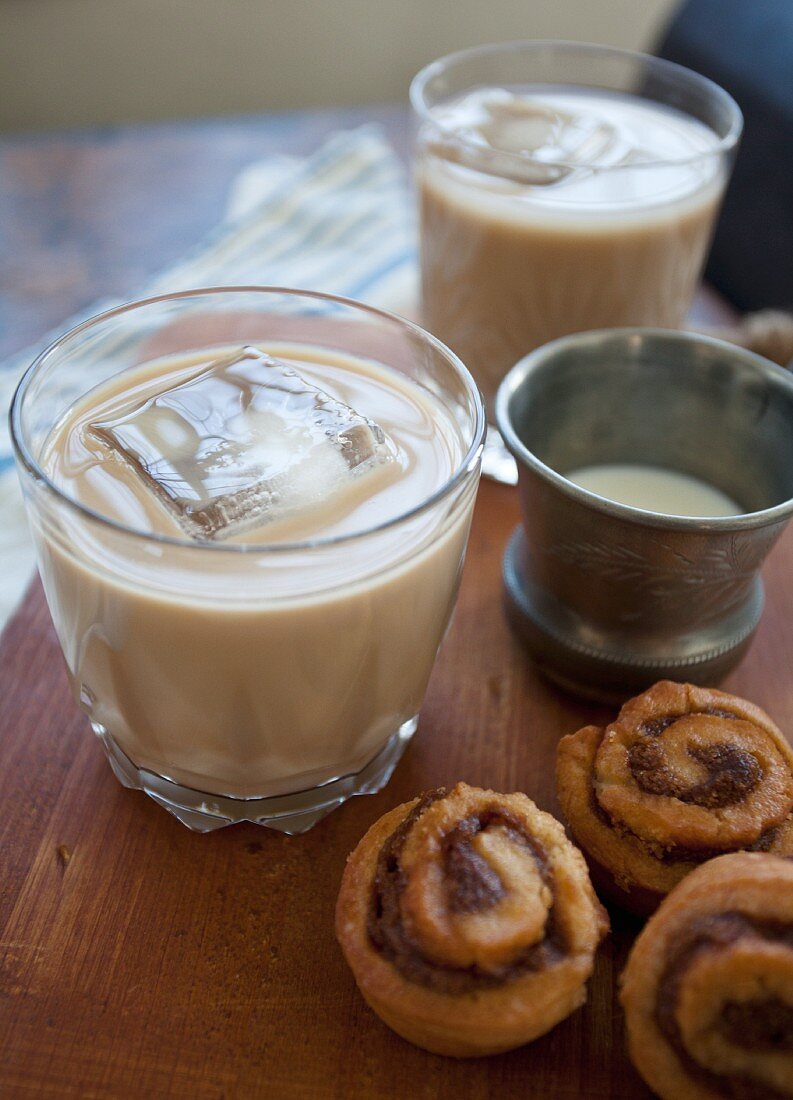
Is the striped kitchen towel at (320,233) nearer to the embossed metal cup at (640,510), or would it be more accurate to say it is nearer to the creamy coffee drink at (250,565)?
the embossed metal cup at (640,510)

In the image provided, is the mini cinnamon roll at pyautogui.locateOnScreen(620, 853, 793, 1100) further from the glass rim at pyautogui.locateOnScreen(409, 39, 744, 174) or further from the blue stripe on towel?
the blue stripe on towel

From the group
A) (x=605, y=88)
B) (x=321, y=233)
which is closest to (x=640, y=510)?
(x=605, y=88)

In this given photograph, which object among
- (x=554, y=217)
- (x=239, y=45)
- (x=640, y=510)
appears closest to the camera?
(x=640, y=510)

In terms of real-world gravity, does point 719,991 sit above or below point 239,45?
above

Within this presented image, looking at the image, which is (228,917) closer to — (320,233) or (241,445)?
(241,445)

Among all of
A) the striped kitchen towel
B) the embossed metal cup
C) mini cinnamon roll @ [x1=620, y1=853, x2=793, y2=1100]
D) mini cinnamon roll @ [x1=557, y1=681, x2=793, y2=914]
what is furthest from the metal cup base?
the striped kitchen towel
